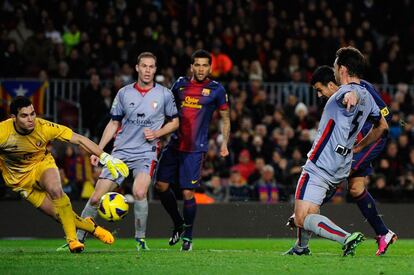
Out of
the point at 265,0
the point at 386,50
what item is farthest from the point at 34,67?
the point at 386,50

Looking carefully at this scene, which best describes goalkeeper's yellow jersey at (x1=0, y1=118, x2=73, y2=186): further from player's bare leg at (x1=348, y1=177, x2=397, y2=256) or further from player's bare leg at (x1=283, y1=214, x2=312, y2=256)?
player's bare leg at (x1=348, y1=177, x2=397, y2=256)

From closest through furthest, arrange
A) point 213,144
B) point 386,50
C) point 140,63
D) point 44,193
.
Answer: point 44,193 < point 140,63 < point 213,144 < point 386,50

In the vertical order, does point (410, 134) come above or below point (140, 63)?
below

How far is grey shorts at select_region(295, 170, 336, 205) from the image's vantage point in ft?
32.7

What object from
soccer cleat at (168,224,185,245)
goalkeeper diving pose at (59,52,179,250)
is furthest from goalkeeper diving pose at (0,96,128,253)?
soccer cleat at (168,224,185,245)

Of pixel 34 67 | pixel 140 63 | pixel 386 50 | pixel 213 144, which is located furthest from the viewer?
pixel 386 50

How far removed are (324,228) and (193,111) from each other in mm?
3484

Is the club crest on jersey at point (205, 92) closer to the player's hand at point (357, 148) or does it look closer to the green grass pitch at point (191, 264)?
the player's hand at point (357, 148)

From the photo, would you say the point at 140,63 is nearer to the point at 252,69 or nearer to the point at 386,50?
the point at 252,69

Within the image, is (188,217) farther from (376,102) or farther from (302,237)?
(376,102)

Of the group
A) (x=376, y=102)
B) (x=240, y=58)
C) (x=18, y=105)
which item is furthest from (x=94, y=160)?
(x=240, y=58)

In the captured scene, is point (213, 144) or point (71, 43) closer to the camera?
point (213, 144)

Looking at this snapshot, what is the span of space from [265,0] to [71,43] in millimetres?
5335

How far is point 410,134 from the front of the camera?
20328 millimetres
